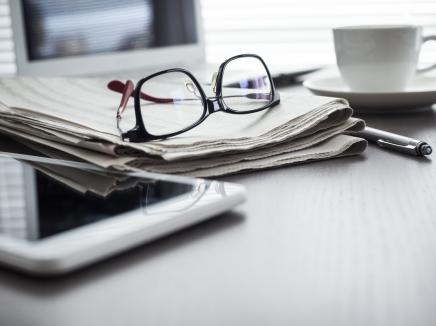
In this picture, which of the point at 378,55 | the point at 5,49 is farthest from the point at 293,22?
the point at 378,55

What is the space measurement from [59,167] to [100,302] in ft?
0.70

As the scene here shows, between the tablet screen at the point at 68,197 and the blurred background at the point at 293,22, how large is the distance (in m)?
1.52

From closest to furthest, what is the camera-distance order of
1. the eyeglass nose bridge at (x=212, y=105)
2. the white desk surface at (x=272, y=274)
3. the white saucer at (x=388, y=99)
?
the white desk surface at (x=272, y=274) < the eyeglass nose bridge at (x=212, y=105) < the white saucer at (x=388, y=99)

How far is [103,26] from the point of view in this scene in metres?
1.18

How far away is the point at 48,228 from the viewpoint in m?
0.35

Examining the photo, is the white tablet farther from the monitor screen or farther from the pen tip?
the monitor screen

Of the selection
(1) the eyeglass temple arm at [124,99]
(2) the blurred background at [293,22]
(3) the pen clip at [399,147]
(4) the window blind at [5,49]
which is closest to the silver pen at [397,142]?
(3) the pen clip at [399,147]

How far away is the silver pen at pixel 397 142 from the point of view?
577 millimetres

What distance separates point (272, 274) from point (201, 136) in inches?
9.1

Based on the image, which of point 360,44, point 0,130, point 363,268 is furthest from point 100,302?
point 360,44

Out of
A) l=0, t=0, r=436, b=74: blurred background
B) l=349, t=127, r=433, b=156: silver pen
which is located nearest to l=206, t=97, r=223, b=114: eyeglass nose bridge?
l=349, t=127, r=433, b=156: silver pen

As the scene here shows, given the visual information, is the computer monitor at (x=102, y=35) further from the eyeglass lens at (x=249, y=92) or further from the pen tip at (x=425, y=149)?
the pen tip at (x=425, y=149)

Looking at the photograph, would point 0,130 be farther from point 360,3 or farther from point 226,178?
point 360,3

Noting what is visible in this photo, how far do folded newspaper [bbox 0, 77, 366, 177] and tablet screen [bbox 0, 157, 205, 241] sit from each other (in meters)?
0.03
